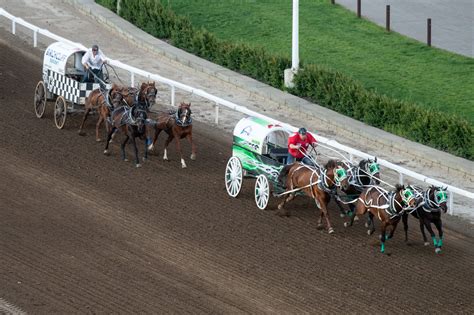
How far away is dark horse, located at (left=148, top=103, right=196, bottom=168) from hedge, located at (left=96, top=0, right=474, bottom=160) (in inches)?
170

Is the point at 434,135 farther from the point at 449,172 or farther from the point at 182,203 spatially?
the point at 182,203

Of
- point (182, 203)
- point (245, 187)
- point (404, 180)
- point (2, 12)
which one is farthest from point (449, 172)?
point (2, 12)

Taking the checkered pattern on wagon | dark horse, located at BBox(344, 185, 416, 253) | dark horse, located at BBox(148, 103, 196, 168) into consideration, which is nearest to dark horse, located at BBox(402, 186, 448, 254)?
dark horse, located at BBox(344, 185, 416, 253)

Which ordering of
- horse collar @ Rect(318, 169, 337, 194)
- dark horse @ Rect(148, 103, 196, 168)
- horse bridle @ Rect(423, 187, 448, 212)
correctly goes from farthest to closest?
dark horse @ Rect(148, 103, 196, 168) → horse collar @ Rect(318, 169, 337, 194) → horse bridle @ Rect(423, 187, 448, 212)

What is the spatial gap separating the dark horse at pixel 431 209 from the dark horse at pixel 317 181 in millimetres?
1134

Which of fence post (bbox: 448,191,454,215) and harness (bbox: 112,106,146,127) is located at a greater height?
harness (bbox: 112,106,146,127)

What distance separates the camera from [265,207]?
64.4 feet

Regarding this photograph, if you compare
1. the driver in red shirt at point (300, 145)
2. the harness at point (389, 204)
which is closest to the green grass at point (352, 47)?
the driver in red shirt at point (300, 145)

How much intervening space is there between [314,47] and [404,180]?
834 centimetres

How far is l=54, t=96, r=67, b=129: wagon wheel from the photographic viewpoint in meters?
23.1

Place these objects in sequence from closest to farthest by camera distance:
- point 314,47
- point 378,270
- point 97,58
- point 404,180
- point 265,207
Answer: point 378,270, point 265,207, point 404,180, point 97,58, point 314,47

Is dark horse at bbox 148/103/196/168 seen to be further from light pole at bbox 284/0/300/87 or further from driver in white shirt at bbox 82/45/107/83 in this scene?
light pole at bbox 284/0/300/87

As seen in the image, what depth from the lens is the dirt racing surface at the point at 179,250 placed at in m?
16.3

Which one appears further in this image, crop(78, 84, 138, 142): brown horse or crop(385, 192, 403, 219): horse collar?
crop(78, 84, 138, 142): brown horse
